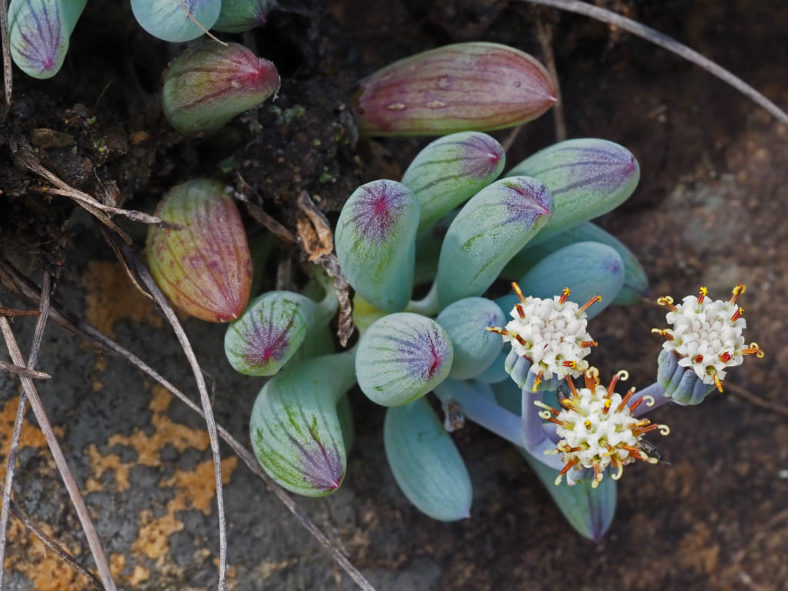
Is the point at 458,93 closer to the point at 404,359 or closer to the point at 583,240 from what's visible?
the point at 583,240

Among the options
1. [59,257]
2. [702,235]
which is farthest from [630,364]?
[59,257]

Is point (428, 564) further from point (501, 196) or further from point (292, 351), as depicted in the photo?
point (501, 196)

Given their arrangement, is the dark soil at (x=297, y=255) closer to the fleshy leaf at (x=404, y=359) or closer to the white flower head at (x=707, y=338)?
the fleshy leaf at (x=404, y=359)

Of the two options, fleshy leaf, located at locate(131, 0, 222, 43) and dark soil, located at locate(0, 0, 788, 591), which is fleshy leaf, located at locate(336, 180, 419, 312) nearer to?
dark soil, located at locate(0, 0, 788, 591)

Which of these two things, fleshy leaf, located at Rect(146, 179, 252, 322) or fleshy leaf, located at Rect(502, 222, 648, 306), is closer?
fleshy leaf, located at Rect(146, 179, 252, 322)

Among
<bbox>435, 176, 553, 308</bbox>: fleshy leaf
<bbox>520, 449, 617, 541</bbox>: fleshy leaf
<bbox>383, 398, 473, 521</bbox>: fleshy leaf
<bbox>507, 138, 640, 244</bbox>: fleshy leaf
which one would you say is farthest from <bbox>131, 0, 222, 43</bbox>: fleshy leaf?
<bbox>520, 449, 617, 541</bbox>: fleshy leaf

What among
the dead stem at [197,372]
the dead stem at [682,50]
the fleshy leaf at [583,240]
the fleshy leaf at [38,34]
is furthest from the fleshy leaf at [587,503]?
the fleshy leaf at [38,34]
